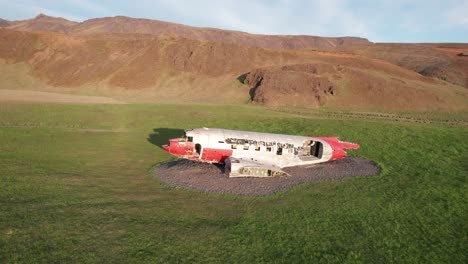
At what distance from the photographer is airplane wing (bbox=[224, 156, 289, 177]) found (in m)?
19.0

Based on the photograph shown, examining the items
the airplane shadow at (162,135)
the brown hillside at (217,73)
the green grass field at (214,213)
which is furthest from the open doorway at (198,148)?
the brown hillside at (217,73)

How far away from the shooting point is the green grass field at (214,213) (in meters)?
10.6

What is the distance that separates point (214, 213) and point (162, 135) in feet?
65.6

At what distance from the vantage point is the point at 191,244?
11.0m

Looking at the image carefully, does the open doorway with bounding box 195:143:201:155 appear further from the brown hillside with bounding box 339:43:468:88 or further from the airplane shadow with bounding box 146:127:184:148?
the brown hillside with bounding box 339:43:468:88

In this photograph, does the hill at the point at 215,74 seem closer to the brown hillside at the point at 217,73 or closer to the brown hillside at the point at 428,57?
the brown hillside at the point at 217,73

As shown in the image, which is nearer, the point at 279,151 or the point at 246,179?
the point at 246,179

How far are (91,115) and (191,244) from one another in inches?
1352

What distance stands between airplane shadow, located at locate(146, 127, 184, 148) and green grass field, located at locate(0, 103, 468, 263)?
3475 mm

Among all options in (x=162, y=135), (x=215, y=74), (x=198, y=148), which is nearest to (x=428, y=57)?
(x=215, y=74)

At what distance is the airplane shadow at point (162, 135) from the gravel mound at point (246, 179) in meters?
7.67

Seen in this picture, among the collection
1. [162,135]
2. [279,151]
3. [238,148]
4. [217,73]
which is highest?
[217,73]

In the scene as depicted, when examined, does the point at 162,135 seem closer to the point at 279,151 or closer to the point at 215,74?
the point at 279,151

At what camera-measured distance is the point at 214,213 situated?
13.9 m
